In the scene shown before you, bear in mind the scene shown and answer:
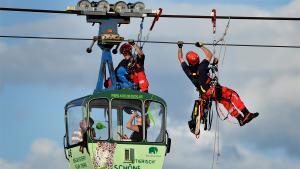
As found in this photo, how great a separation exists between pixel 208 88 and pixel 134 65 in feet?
12.8

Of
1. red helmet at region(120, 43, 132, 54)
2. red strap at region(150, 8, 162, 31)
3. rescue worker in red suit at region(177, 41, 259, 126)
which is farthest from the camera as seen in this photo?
red helmet at region(120, 43, 132, 54)

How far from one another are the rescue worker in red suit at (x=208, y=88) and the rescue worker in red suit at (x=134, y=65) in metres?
2.29

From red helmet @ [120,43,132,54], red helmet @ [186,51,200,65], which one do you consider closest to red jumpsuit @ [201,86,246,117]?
red helmet @ [186,51,200,65]

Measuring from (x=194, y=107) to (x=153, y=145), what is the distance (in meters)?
2.23

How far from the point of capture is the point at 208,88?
43.0 meters

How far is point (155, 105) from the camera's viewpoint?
44.8 meters

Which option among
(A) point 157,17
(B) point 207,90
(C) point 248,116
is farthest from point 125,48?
(C) point 248,116

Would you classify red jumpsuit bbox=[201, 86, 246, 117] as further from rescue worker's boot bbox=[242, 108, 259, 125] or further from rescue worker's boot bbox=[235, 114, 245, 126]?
rescue worker's boot bbox=[242, 108, 259, 125]

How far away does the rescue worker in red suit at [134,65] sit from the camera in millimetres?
45656

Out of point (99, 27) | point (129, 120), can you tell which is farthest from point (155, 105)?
point (99, 27)

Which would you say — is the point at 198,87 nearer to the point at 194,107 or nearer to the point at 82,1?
the point at 194,107

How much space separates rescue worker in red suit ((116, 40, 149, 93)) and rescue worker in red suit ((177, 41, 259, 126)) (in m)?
2.29

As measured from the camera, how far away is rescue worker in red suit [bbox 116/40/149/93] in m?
45.7

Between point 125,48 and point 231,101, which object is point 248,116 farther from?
point 125,48
